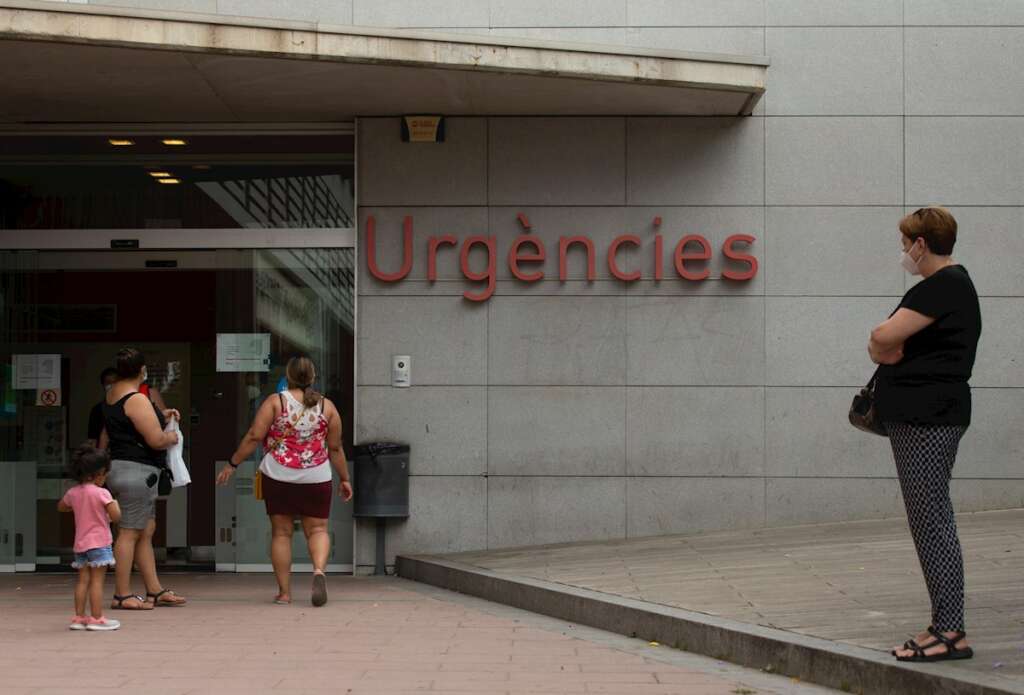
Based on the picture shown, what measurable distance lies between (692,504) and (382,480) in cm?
259

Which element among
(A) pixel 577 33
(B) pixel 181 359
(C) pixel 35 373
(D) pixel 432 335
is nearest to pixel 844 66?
(A) pixel 577 33

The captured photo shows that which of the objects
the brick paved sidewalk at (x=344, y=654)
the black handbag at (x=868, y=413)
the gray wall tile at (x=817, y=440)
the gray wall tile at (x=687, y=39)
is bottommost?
the brick paved sidewalk at (x=344, y=654)

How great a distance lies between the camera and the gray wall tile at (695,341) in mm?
11461

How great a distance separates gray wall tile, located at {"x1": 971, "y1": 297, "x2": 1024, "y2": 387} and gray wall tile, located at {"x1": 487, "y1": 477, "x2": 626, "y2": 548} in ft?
10.3

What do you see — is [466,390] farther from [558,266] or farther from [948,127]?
[948,127]

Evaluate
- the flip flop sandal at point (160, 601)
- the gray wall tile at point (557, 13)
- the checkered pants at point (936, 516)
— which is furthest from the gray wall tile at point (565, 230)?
the checkered pants at point (936, 516)

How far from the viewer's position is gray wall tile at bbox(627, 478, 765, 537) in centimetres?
1141

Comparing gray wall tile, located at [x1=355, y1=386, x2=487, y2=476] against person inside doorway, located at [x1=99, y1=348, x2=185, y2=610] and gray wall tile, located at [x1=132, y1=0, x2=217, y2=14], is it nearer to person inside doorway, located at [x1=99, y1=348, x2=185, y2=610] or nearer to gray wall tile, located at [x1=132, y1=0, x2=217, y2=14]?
person inside doorway, located at [x1=99, y1=348, x2=185, y2=610]

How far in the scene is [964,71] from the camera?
37.5ft

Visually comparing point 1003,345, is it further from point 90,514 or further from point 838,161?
point 90,514

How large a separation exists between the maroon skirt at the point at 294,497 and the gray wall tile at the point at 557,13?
4.31 metres

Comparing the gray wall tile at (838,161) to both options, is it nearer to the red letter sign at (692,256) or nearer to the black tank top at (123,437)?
the red letter sign at (692,256)

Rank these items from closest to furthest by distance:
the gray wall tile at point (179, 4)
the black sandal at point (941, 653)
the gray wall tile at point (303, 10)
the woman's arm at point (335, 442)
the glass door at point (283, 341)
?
1. the black sandal at point (941, 653)
2. the woman's arm at point (335, 442)
3. the gray wall tile at point (179, 4)
4. the gray wall tile at point (303, 10)
5. the glass door at point (283, 341)

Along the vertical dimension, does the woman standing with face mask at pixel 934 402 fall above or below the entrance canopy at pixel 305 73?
below
